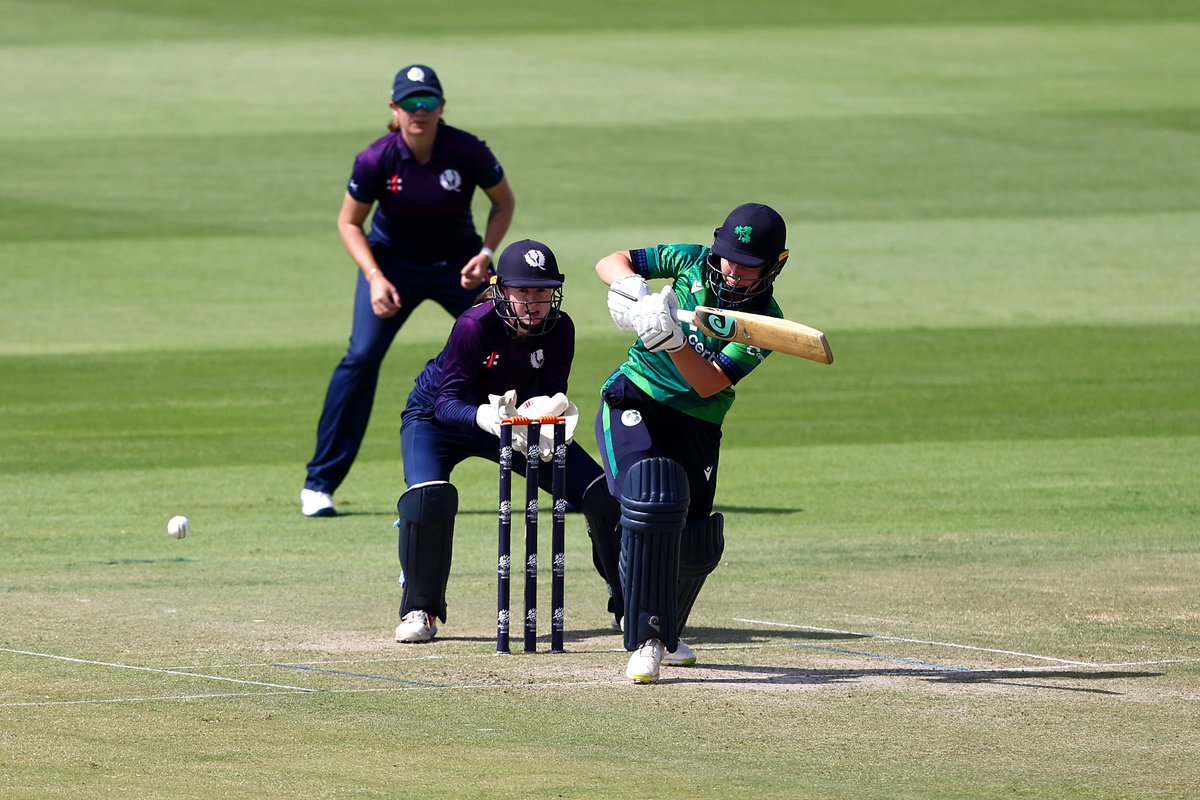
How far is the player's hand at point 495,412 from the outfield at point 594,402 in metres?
0.86

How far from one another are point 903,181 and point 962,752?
66.6 feet

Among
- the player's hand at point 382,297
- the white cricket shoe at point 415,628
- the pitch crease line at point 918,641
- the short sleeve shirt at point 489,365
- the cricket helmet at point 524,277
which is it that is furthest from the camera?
the player's hand at point 382,297

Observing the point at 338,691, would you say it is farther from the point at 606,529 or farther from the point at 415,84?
the point at 415,84

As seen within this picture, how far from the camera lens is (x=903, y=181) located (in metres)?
26.2

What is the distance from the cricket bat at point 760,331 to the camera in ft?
23.5

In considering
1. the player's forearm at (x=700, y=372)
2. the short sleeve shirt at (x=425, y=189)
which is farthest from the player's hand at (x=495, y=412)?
the short sleeve shirt at (x=425, y=189)

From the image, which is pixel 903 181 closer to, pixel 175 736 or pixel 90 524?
pixel 90 524

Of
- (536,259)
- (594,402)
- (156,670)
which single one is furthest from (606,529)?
(594,402)

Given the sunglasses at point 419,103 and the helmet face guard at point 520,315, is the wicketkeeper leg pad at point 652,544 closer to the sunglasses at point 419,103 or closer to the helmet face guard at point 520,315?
the helmet face guard at point 520,315

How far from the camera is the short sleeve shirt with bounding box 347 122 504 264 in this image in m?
11.2

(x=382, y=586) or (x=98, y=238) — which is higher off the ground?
(x=98, y=238)

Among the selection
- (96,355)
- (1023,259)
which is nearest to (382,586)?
(96,355)

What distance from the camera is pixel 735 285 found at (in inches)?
300

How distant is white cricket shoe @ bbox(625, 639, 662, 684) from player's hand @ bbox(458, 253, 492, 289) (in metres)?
3.93
